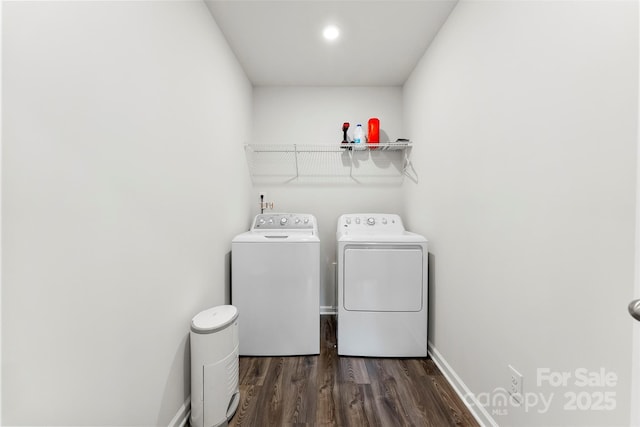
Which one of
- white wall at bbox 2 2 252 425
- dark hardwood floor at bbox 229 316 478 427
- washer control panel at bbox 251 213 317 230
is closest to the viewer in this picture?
white wall at bbox 2 2 252 425

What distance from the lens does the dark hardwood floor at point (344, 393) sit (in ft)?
4.28

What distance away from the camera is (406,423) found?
1.28 metres

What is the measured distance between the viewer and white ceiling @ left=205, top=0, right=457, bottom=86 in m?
1.54

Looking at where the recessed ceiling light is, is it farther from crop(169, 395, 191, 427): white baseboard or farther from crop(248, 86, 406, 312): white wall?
crop(169, 395, 191, 427): white baseboard

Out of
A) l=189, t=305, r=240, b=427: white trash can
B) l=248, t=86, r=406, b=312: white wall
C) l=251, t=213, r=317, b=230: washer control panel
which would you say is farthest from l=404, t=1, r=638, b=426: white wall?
l=189, t=305, r=240, b=427: white trash can

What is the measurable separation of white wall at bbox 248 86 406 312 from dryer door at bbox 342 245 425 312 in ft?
2.57

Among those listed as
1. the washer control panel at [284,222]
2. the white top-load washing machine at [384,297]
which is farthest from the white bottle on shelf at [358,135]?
the white top-load washing machine at [384,297]

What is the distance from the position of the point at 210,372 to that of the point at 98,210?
91 centimetres

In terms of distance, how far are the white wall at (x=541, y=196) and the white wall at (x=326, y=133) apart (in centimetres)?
98

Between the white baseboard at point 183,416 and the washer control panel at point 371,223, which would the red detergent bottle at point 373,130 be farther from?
the white baseboard at point 183,416

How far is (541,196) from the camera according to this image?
36.4 inches

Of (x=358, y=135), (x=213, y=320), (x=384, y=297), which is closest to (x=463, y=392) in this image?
(x=384, y=297)

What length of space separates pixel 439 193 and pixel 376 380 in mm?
1350

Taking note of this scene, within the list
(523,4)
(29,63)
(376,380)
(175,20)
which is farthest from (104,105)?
(376,380)
